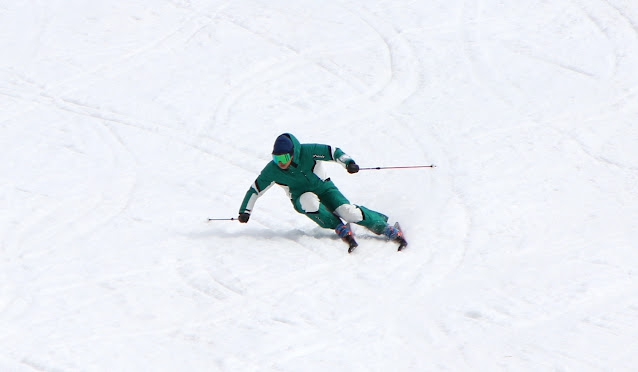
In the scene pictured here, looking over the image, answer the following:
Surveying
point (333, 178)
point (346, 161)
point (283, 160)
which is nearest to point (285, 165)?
point (283, 160)

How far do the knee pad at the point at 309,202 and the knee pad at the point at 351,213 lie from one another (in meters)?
0.28

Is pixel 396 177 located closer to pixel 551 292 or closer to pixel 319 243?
pixel 319 243

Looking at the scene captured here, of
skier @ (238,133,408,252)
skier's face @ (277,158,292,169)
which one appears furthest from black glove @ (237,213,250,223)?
skier's face @ (277,158,292,169)

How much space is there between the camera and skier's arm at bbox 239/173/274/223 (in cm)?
1084

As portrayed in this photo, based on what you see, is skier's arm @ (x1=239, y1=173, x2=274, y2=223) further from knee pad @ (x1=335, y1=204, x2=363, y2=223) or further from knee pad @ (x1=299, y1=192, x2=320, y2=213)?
knee pad @ (x1=335, y1=204, x2=363, y2=223)

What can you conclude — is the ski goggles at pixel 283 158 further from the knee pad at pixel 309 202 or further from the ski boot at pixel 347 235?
the ski boot at pixel 347 235

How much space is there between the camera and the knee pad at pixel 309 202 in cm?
1070

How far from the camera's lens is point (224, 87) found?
52.2ft

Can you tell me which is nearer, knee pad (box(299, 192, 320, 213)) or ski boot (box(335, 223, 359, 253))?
ski boot (box(335, 223, 359, 253))

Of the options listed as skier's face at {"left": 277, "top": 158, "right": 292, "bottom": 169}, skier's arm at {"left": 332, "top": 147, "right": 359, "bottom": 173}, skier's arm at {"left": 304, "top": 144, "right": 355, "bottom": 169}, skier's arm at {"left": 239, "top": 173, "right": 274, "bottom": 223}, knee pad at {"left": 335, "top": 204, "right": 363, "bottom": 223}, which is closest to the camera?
skier's arm at {"left": 332, "top": 147, "right": 359, "bottom": 173}

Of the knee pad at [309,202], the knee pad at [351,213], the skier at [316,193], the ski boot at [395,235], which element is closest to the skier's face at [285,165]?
the skier at [316,193]

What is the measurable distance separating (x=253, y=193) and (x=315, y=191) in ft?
2.49

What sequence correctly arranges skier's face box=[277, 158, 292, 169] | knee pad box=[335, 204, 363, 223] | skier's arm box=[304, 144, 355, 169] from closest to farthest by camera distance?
skier's arm box=[304, 144, 355, 169]
skier's face box=[277, 158, 292, 169]
knee pad box=[335, 204, 363, 223]

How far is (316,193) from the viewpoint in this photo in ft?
35.5
